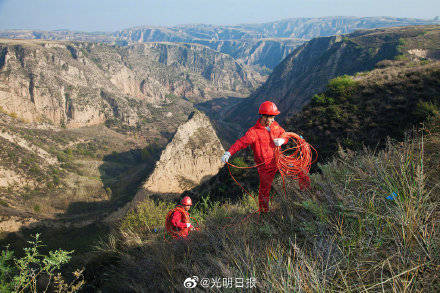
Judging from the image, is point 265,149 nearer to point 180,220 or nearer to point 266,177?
point 266,177

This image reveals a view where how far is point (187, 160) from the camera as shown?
179ft

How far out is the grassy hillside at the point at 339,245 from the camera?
60.6 inches

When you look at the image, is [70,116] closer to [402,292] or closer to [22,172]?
[22,172]

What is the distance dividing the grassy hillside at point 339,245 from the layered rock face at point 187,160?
45.9m

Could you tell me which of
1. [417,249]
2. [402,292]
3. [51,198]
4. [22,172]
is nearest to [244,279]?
[402,292]

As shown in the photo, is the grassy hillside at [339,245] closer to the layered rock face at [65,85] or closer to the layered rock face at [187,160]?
the layered rock face at [187,160]

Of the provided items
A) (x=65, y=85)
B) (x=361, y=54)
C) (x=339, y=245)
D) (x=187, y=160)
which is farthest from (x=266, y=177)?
(x=65, y=85)

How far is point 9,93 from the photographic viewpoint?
259ft

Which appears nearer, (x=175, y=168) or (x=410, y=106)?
(x=410, y=106)

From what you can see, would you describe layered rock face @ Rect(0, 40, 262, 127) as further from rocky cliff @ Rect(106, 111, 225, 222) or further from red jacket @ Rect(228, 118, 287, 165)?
red jacket @ Rect(228, 118, 287, 165)

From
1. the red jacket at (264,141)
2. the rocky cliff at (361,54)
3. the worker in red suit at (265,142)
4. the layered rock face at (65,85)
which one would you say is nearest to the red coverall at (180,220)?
the worker in red suit at (265,142)

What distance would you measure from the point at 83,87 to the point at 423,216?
130 metres

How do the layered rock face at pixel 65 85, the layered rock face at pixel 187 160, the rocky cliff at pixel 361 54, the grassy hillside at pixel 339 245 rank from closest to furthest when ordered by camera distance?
the grassy hillside at pixel 339 245, the rocky cliff at pixel 361 54, the layered rock face at pixel 187 160, the layered rock face at pixel 65 85

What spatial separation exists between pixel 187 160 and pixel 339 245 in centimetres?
5360
